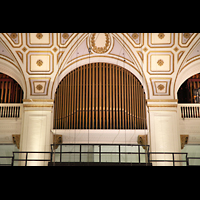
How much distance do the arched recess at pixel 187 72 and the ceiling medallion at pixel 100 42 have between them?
309 centimetres

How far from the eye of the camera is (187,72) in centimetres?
1316

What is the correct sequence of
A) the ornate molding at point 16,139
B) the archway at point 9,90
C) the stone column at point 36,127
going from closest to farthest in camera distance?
1. the stone column at point 36,127
2. the ornate molding at point 16,139
3. the archway at point 9,90

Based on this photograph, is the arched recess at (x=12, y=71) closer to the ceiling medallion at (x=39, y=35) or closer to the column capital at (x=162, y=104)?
the ceiling medallion at (x=39, y=35)

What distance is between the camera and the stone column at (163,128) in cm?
1170

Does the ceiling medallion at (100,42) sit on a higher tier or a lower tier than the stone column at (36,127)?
higher

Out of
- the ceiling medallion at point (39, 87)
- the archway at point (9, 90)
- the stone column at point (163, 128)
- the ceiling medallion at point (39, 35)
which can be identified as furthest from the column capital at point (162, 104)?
the archway at point (9, 90)

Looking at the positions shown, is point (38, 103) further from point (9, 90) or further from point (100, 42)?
point (100, 42)

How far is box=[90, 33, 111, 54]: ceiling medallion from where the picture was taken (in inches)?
492

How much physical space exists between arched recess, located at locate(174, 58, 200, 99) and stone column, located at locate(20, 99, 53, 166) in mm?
5073

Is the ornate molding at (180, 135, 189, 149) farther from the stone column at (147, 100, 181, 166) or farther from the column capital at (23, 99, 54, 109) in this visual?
the column capital at (23, 99, 54, 109)

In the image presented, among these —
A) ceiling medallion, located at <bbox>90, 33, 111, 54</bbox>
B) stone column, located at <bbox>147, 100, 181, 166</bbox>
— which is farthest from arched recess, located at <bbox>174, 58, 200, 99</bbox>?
ceiling medallion, located at <bbox>90, 33, 111, 54</bbox>
